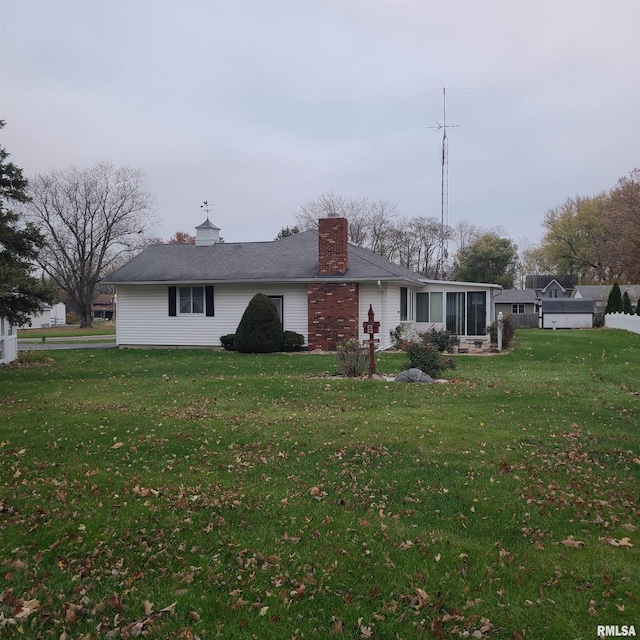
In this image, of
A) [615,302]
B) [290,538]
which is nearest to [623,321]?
[615,302]

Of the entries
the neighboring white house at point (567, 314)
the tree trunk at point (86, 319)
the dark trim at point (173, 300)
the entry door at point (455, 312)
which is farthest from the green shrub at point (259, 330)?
the tree trunk at point (86, 319)

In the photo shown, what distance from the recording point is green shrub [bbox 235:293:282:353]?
1917 centimetres

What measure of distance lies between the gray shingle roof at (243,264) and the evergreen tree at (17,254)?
27.1 feet

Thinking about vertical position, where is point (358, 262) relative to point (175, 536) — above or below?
above

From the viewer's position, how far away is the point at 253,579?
3.99 meters

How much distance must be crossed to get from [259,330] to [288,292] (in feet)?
7.50

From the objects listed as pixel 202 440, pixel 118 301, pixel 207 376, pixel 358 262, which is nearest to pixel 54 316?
pixel 118 301

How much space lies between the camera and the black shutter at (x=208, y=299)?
2159 centimetres

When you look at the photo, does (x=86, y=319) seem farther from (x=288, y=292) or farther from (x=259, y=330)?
(x=259, y=330)

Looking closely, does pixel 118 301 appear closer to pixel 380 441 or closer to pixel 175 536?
pixel 380 441

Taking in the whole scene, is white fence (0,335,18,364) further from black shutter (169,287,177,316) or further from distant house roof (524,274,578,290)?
distant house roof (524,274,578,290)

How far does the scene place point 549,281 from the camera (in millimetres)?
60281

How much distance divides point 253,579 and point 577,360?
1572 cm

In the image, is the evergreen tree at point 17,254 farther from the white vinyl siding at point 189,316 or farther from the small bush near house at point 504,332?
the small bush near house at point 504,332
